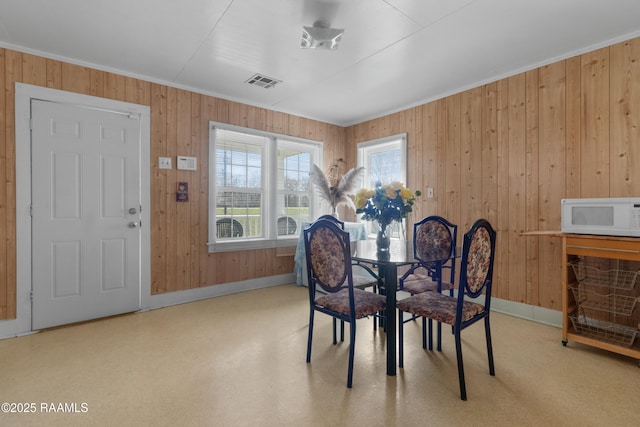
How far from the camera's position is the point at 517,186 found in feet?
10.5

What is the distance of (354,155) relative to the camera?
16.6 feet

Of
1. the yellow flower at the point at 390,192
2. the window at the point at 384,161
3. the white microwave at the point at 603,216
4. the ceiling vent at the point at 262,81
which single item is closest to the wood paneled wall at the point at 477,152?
the window at the point at 384,161

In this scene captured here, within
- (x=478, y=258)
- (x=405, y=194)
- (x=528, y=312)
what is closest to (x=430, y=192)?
(x=528, y=312)

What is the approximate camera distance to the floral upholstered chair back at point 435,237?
9.30 ft

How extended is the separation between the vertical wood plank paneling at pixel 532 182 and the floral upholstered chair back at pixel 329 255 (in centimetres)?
211

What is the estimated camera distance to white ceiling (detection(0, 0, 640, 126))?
2.21 m

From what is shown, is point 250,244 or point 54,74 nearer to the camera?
point 54,74

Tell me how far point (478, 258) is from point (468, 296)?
253mm

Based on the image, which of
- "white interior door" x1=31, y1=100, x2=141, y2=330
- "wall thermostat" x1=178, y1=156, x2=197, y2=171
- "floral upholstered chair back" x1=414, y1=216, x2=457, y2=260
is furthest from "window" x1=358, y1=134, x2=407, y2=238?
"white interior door" x1=31, y1=100, x2=141, y2=330

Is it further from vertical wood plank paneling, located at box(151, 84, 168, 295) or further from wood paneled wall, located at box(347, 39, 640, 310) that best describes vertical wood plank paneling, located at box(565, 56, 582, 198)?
vertical wood plank paneling, located at box(151, 84, 168, 295)

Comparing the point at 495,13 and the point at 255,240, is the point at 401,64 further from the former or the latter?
the point at 255,240

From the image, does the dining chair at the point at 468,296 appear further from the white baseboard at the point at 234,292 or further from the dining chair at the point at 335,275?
the white baseboard at the point at 234,292

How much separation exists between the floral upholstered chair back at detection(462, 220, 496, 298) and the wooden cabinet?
89cm

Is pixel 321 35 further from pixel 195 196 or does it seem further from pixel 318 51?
pixel 195 196
